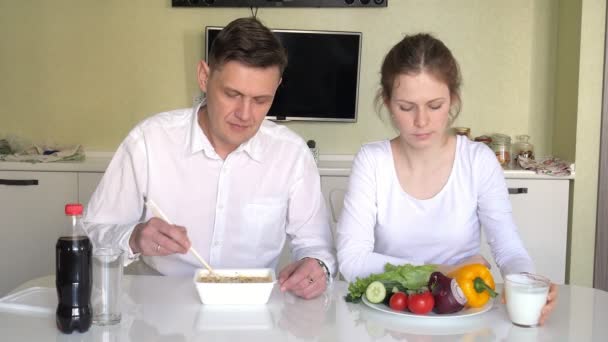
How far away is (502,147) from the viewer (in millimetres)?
3838

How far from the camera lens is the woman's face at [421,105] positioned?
1822 millimetres

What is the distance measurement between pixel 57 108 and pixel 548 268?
281cm

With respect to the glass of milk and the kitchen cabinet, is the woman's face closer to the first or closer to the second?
the glass of milk

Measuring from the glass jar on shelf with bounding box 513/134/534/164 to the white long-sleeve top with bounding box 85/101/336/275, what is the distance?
2.10 meters

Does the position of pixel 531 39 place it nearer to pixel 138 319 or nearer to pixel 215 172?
pixel 215 172

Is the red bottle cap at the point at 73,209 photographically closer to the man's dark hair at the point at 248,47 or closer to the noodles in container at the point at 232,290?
the noodles in container at the point at 232,290

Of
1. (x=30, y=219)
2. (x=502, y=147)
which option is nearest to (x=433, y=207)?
(x=502, y=147)

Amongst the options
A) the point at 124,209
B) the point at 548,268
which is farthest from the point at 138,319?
the point at 548,268

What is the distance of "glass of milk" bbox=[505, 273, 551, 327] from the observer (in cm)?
137

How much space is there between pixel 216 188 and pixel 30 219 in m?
2.03

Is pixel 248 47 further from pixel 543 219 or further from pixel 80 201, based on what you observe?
pixel 543 219

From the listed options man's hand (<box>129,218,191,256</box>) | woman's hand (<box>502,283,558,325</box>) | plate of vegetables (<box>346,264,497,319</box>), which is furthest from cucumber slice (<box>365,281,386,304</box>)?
man's hand (<box>129,218,191,256</box>)

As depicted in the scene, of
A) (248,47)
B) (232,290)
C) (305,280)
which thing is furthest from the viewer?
(248,47)

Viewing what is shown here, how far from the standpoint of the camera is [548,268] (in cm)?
368
